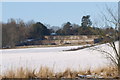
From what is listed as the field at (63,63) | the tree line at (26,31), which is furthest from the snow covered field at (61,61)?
the tree line at (26,31)

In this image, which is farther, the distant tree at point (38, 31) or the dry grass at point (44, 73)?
the distant tree at point (38, 31)

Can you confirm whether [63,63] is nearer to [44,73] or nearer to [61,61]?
[61,61]

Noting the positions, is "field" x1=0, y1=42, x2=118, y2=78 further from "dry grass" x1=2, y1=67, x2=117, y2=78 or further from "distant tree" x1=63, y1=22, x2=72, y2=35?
"distant tree" x1=63, y1=22, x2=72, y2=35

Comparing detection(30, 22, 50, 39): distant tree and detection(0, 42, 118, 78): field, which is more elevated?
detection(30, 22, 50, 39): distant tree

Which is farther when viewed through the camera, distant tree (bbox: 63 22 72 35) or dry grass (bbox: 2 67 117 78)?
distant tree (bbox: 63 22 72 35)

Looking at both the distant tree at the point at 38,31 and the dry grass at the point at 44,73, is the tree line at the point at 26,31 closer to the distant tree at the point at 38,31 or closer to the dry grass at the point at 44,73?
the distant tree at the point at 38,31

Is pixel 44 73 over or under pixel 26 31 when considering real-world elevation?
under

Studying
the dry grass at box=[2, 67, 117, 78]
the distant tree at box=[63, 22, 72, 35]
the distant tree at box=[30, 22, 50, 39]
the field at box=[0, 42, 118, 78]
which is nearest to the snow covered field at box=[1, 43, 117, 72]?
the field at box=[0, 42, 118, 78]

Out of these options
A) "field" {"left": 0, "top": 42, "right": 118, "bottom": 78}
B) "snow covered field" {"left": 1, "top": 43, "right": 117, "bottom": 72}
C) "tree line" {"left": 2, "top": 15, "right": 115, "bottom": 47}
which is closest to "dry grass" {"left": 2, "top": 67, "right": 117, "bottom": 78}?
"field" {"left": 0, "top": 42, "right": 118, "bottom": 78}

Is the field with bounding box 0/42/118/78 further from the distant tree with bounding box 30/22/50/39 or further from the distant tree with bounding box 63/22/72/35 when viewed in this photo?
the distant tree with bounding box 30/22/50/39

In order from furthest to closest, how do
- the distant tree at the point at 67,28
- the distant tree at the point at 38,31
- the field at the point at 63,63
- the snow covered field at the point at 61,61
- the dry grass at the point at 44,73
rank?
the distant tree at the point at 38,31, the distant tree at the point at 67,28, the snow covered field at the point at 61,61, the field at the point at 63,63, the dry grass at the point at 44,73

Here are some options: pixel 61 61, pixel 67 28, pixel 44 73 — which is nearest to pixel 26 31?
pixel 67 28

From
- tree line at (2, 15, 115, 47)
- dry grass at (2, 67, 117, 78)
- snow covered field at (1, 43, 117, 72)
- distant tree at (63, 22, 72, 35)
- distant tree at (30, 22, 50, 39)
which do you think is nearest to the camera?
dry grass at (2, 67, 117, 78)

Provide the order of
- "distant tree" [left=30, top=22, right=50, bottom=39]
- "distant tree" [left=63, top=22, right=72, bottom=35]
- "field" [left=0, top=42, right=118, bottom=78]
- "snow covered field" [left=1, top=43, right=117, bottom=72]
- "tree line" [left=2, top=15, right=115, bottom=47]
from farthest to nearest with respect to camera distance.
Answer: "distant tree" [left=30, top=22, right=50, bottom=39] → "distant tree" [left=63, top=22, right=72, bottom=35] → "tree line" [left=2, top=15, right=115, bottom=47] → "snow covered field" [left=1, top=43, right=117, bottom=72] → "field" [left=0, top=42, right=118, bottom=78]
